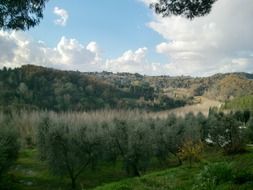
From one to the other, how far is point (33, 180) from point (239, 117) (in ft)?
330

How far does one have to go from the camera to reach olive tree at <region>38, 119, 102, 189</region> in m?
63.7

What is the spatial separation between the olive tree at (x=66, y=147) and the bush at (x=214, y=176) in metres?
51.1

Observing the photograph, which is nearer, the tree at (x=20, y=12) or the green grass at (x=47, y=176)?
the tree at (x=20, y=12)

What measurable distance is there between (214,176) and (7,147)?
49.2m

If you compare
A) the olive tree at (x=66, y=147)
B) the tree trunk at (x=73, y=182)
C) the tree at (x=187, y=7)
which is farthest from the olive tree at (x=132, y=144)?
the tree at (x=187, y=7)

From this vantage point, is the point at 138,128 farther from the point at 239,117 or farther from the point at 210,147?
the point at 239,117

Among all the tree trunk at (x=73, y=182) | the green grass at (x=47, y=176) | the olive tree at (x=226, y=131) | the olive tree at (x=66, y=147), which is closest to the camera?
the olive tree at (x=226, y=131)

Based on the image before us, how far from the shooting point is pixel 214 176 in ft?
45.6

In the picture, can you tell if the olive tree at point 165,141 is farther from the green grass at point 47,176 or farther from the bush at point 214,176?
the bush at point 214,176

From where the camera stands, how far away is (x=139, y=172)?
68062 millimetres

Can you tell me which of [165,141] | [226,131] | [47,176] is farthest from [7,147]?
[226,131]

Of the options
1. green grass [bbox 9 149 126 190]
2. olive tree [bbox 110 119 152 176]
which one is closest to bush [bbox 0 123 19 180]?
green grass [bbox 9 149 126 190]

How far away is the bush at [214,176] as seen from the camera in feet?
44.1

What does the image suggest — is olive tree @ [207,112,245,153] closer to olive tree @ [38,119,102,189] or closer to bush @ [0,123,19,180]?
olive tree @ [38,119,102,189]
